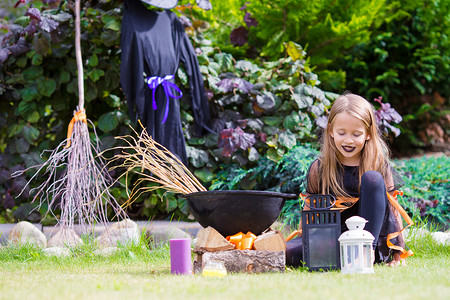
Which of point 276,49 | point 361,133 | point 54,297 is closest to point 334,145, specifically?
point 361,133

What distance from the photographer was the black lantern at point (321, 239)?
7.29 feet

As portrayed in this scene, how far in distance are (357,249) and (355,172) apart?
1.92 ft

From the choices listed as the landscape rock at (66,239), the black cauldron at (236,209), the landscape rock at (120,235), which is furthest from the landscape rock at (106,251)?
the black cauldron at (236,209)

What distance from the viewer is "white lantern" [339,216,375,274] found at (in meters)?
2.06

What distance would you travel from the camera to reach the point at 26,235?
3162 millimetres

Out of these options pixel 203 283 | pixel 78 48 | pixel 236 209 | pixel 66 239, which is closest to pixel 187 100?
pixel 78 48

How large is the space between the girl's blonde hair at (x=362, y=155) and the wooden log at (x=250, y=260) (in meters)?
0.47

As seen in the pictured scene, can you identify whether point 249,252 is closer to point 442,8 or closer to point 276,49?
point 276,49

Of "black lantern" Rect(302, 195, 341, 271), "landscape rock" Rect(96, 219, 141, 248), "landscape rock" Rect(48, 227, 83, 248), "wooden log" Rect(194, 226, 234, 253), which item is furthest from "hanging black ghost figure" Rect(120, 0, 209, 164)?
"black lantern" Rect(302, 195, 341, 271)

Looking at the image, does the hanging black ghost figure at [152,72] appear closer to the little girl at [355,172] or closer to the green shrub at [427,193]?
the little girl at [355,172]

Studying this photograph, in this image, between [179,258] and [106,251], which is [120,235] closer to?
[106,251]

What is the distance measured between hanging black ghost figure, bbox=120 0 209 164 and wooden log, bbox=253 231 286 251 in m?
1.45

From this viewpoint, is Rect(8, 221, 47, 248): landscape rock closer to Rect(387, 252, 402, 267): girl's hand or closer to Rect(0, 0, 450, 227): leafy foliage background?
Rect(0, 0, 450, 227): leafy foliage background

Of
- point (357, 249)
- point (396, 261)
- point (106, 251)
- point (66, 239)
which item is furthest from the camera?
point (66, 239)
